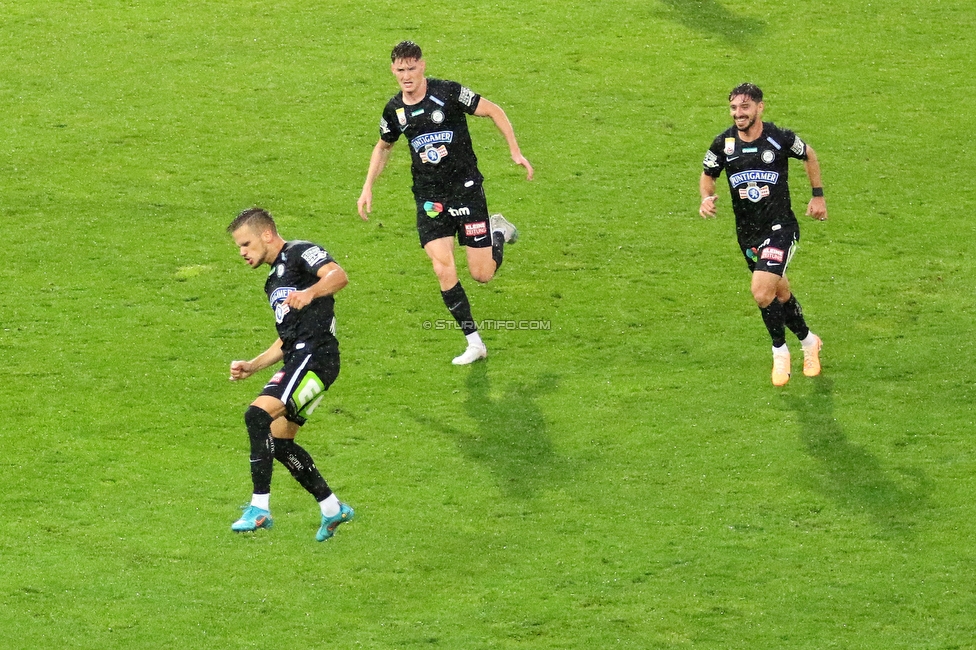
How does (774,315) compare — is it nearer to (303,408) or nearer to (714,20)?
(303,408)

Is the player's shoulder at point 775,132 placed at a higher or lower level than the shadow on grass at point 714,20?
lower

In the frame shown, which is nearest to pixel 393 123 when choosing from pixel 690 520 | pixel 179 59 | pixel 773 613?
pixel 690 520

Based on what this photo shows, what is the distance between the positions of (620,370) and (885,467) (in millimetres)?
2863

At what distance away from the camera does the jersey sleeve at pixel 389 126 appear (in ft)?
45.2

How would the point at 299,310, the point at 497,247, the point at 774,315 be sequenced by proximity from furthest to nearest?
the point at 497,247, the point at 774,315, the point at 299,310

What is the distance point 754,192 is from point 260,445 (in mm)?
5254

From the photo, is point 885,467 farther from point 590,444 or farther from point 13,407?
point 13,407

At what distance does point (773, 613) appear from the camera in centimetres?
1074

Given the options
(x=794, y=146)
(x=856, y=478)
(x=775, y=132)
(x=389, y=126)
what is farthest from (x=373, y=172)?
(x=856, y=478)

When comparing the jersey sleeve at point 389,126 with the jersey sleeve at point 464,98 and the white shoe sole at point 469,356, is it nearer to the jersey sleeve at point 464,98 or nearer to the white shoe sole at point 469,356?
the jersey sleeve at point 464,98

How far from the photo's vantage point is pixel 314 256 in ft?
35.1

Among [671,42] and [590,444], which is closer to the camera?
[590,444]

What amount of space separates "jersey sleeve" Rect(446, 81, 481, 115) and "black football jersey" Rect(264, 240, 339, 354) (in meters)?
3.35

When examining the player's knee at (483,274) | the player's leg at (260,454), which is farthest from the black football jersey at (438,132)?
the player's leg at (260,454)
